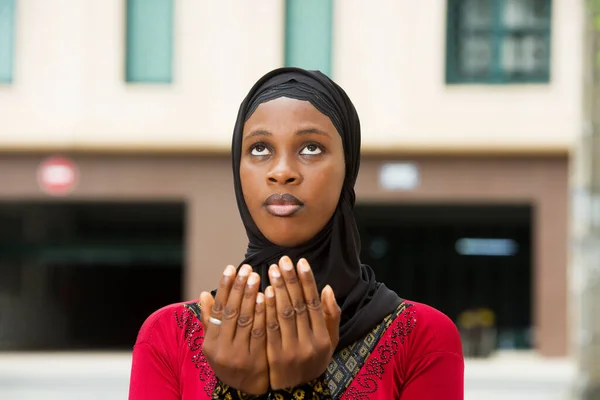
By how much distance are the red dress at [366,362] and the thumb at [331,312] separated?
0.56 feet

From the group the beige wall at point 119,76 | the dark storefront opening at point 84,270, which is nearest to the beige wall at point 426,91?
the beige wall at point 119,76

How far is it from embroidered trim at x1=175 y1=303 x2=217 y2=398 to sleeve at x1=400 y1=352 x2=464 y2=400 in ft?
1.40

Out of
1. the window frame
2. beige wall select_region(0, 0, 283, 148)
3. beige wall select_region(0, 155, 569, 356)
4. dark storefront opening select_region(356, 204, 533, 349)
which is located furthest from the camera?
dark storefront opening select_region(356, 204, 533, 349)

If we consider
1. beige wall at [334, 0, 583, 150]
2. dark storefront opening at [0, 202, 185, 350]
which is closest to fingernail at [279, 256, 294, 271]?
beige wall at [334, 0, 583, 150]

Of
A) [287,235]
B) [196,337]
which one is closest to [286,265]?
[287,235]

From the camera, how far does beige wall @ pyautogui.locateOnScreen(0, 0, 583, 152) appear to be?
48.5 feet

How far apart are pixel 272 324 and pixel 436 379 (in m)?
0.48

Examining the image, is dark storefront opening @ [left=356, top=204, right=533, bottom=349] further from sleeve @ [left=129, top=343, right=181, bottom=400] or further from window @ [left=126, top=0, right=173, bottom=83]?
sleeve @ [left=129, top=343, right=181, bottom=400]

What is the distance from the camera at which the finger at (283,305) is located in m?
1.80

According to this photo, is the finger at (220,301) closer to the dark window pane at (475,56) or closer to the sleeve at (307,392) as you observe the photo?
the sleeve at (307,392)

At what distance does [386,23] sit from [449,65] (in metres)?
1.23

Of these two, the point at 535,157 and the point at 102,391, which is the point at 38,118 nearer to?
the point at 102,391

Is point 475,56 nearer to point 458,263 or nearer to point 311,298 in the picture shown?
point 458,263

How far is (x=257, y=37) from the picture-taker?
48.4 feet
